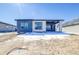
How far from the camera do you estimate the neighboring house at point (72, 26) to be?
3.02 meters

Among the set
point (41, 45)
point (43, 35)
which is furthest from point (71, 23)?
point (41, 45)

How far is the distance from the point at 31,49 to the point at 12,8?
0.80m

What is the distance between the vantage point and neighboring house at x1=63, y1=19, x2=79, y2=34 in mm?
3023

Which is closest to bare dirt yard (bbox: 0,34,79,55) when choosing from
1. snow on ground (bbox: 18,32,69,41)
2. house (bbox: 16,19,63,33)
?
snow on ground (bbox: 18,32,69,41)

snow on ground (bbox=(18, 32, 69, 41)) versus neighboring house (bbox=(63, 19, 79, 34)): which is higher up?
neighboring house (bbox=(63, 19, 79, 34))

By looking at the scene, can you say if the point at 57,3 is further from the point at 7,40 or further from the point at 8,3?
the point at 7,40

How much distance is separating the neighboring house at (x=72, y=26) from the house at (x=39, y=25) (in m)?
0.11

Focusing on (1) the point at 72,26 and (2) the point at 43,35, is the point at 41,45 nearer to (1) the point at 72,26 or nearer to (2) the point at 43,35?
(2) the point at 43,35

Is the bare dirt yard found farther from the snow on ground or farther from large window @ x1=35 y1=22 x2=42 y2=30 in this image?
large window @ x1=35 y1=22 x2=42 y2=30

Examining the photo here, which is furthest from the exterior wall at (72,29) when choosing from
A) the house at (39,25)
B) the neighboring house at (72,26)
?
the house at (39,25)

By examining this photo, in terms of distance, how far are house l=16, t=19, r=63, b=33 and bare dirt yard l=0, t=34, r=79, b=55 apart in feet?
0.49

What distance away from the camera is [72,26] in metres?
3.10

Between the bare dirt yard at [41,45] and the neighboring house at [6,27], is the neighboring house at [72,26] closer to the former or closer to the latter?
the bare dirt yard at [41,45]
